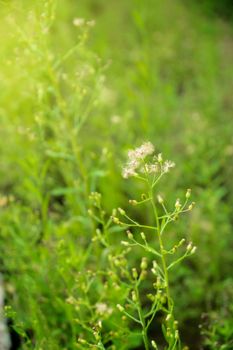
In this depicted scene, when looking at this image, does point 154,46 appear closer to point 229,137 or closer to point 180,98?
point 180,98

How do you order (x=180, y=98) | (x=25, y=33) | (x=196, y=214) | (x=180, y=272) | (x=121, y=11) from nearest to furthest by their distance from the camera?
1. (x=25, y=33)
2. (x=180, y=272)
3. (x=196, y=214)
4. (x=180, y=98)
5. (x=121, y=11)

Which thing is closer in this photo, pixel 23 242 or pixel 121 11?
pixel 23 242

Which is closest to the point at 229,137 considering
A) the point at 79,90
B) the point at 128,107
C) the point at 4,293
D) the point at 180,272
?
the point at 128,107

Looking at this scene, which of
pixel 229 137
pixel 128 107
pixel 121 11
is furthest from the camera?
pixel 121 11

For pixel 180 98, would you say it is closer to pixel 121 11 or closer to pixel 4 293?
pixel 121 11

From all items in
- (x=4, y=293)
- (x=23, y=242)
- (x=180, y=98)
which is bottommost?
(x=4, y=293)

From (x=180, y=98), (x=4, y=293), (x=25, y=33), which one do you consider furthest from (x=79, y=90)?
(x=180, y=98)

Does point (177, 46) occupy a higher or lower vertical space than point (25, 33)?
higher
